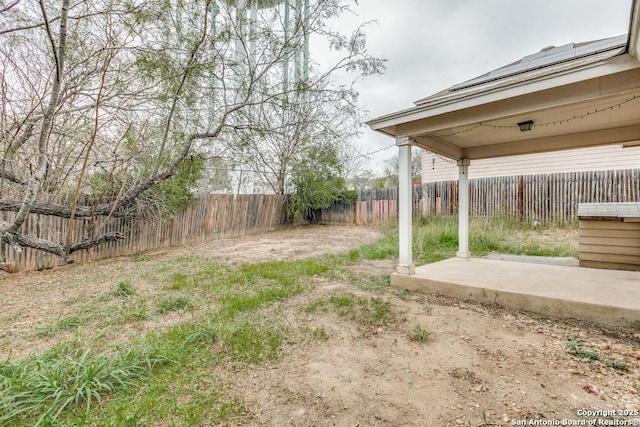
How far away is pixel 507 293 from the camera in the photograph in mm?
2945

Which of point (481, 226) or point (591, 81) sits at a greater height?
point (591, 81)

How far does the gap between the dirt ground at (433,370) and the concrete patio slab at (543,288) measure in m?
0.13

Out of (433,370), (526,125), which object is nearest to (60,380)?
(433,370)

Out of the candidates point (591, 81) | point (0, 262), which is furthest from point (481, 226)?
point (0, 262)

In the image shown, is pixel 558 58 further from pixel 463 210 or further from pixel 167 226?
pixel 167 226

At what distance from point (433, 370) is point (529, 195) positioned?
8670 mm

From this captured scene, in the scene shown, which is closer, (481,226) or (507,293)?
(507,293)

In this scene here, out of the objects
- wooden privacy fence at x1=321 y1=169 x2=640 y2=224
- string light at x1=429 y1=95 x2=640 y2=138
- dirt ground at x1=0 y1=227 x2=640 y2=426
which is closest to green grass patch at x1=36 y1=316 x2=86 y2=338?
dirt ground at x1=0 y1=227 x2=640 y2=426

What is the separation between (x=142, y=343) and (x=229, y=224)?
682 cm

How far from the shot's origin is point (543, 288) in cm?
300

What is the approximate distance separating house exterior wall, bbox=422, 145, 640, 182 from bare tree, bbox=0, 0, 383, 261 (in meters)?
5.05

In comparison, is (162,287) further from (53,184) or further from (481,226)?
(481,226)

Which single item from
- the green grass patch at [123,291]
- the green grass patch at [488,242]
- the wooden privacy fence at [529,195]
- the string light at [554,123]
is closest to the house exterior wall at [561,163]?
the wooden privacy fence at [529,195]

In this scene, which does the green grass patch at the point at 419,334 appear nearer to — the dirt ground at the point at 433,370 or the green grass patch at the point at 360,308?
the dirt ground at the point at 433,370
